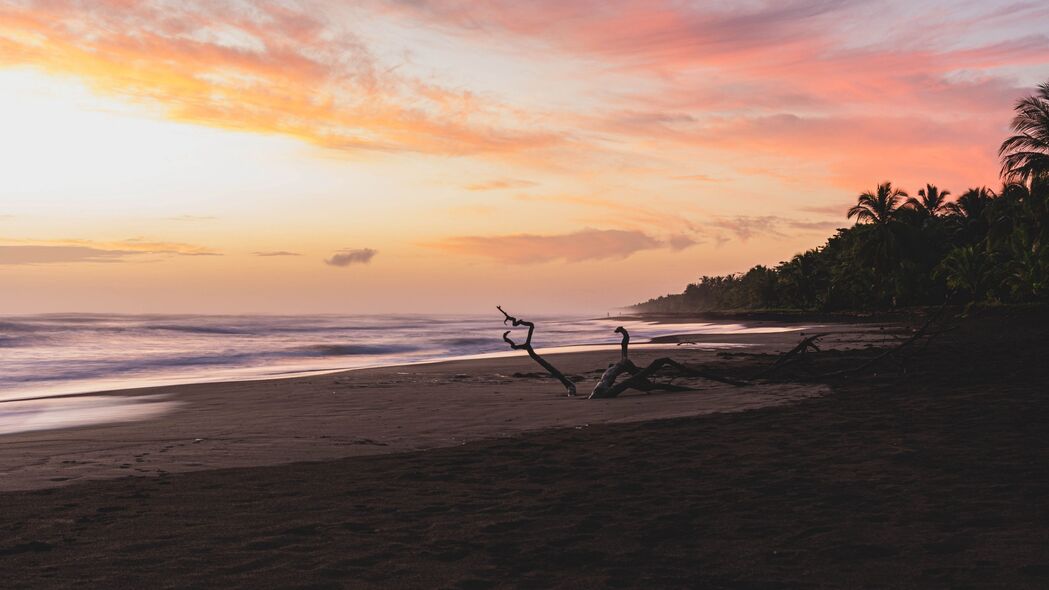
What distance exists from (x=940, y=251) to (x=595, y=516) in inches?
2749

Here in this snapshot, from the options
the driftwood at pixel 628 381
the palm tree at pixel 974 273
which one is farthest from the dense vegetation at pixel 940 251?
the driftwood at pixel 628 381

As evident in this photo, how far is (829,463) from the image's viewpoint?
764 centimetres

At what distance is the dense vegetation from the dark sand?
93.2 ft

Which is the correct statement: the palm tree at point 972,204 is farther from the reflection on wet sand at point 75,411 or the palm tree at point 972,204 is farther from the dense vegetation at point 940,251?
the reflection on wet sand at point 75,411

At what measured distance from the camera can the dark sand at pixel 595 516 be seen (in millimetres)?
4723

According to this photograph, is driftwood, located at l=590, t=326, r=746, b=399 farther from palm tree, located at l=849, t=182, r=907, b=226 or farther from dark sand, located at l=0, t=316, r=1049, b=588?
palm tree, located at l=849, t=182, r=907, b=226

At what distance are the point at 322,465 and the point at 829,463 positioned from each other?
5441 millimetres

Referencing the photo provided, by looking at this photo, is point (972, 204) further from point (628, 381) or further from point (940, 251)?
point (628, 381)

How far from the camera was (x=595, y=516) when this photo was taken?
6.04m

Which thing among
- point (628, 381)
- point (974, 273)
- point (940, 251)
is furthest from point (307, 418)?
point (940, 251)

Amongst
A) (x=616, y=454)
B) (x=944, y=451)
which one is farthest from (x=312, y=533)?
(x=944, y=451)

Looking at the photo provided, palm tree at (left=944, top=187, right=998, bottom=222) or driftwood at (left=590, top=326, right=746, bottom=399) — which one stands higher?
palm tree at (left=944, top=187, right=998, bottom=222)

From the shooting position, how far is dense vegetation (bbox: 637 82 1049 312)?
138 feet

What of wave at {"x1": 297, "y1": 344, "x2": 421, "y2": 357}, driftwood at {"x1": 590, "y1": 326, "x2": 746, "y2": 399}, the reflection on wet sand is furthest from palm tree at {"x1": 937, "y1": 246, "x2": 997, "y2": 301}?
the reflection on wet sand
